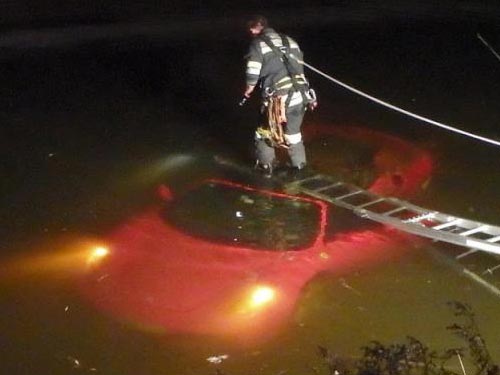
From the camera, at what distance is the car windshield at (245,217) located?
6.34 m

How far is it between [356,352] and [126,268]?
1.86 m

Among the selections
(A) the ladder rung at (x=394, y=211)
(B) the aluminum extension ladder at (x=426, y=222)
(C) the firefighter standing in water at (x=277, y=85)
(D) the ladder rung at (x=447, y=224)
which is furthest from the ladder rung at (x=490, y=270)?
(C) the firefighter standing in water at (x=277, y=85)

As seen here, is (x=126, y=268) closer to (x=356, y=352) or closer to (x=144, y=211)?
(x=144, y=211)

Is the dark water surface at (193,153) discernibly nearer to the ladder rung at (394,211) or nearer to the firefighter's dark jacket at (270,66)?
the ladder rung at (394,211)

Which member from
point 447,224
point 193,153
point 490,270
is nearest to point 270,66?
point 193,153

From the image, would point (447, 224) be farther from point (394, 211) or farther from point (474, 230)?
point (394, 211)

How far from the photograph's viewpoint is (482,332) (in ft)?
17.0

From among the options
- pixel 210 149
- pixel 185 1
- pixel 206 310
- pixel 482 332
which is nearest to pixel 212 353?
pixel 206 310

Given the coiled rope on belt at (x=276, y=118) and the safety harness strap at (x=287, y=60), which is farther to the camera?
the coiled rope on belt at (x=276, y=118)

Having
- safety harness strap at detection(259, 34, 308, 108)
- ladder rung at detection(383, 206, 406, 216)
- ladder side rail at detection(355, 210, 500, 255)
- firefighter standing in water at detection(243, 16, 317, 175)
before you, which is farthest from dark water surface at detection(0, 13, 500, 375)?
safety harness strap at detection(259, 34, 308, 108)

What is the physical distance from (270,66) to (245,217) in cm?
127

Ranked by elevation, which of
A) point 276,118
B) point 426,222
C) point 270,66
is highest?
point 270,66

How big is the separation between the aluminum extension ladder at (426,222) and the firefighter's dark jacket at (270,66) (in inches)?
36.5

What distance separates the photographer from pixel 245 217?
6672mm
